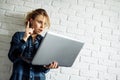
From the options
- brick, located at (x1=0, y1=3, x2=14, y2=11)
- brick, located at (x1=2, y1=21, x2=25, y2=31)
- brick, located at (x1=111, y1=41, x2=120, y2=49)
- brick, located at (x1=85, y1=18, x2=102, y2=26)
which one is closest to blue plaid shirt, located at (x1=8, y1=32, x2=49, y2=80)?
brick, located at (x1=2, y1=21, x2=25, y2=31)

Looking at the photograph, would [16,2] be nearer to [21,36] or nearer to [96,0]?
[21,36]

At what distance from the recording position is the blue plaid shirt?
4.28ft

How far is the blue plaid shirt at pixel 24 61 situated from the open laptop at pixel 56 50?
101 millimetres

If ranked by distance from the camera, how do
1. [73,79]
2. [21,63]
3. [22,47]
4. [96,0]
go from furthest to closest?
[96,0], [73,79], [21,63], [22,47]

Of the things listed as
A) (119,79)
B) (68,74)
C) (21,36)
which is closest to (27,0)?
(21,36)

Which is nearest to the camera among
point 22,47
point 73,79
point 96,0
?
point 22,47

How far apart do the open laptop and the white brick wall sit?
1.09ft

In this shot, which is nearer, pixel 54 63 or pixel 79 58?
pixel 54 63

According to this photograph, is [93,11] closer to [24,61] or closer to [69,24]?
[69,24]

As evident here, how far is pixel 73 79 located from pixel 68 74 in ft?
0.17

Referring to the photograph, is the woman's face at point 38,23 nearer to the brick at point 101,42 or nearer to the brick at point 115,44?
the brick at point 101,42

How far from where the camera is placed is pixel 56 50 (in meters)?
1.24

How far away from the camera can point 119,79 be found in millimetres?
1708

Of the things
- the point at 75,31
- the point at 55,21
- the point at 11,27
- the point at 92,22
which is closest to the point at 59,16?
the point at 55,21
